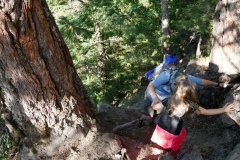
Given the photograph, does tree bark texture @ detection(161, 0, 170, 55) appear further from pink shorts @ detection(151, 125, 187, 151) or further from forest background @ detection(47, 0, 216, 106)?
pink shorts @ detection(151, 125, 187, 151)

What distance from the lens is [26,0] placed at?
124 inches

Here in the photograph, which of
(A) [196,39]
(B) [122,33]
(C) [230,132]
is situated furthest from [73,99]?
(A) [196,39]

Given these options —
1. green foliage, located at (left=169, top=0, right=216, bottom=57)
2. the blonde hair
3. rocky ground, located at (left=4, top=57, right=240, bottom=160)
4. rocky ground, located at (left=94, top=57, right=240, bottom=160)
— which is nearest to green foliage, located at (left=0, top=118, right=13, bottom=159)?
rocky ground, located at (left=4, top=57, right=240, bottom=160)

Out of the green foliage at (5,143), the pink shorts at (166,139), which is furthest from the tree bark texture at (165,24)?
the green foliage at (5,143)

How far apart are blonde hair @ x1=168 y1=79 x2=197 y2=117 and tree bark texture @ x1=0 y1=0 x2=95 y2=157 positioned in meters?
1.46

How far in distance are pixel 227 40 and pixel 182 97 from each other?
10.6ft

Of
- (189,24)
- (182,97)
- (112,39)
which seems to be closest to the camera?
(182,97)

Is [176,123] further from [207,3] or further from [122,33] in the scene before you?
[207,3]

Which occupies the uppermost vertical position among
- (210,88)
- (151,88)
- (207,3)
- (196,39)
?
(207,3)

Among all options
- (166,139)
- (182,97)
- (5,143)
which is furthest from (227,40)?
(5,143)

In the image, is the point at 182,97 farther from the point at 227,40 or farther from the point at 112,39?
the point at 112,39

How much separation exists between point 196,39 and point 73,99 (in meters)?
16.0

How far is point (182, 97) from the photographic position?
A: 384cm

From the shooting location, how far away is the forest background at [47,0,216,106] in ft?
37.0
